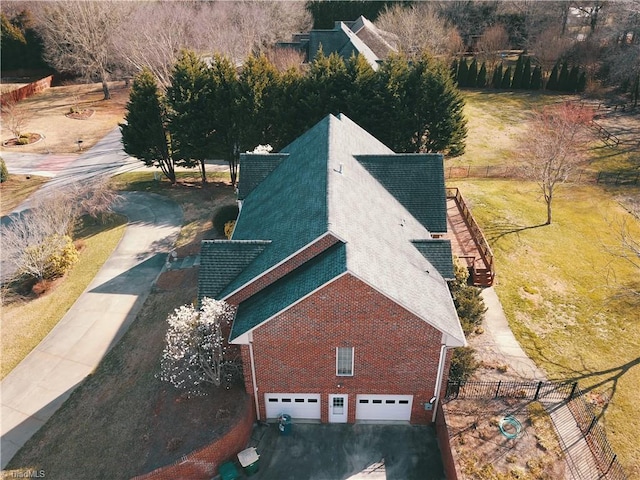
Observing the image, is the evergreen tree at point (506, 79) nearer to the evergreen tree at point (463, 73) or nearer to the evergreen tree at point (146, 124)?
the evergreen tree at point (463, 73)

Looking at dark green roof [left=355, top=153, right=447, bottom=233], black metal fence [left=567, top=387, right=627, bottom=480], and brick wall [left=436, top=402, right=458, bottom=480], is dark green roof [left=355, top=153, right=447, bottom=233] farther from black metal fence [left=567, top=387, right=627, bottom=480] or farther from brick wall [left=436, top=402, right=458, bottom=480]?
black metal fence [left=567, top=387, right=627, bottom=480]

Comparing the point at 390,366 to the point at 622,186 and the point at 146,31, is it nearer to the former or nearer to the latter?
the point at 622,186

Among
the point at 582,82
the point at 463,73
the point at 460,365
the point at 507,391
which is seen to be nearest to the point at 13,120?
the point at 460,365

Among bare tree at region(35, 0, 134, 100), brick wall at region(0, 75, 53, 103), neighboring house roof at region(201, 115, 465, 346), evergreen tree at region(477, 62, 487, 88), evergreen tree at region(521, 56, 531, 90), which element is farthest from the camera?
evergreen tree at region(477, 62, 487, 88)

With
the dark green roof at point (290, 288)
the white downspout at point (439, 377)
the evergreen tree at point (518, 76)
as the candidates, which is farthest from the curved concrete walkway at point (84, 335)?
the evergreen tree at point (518, 76)

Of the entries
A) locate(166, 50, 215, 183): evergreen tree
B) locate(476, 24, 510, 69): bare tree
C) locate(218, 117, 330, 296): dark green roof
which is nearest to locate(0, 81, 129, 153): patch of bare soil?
locate(166, 50, 215, 183): evergreen tree

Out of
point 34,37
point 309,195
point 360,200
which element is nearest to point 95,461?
point 309,195
